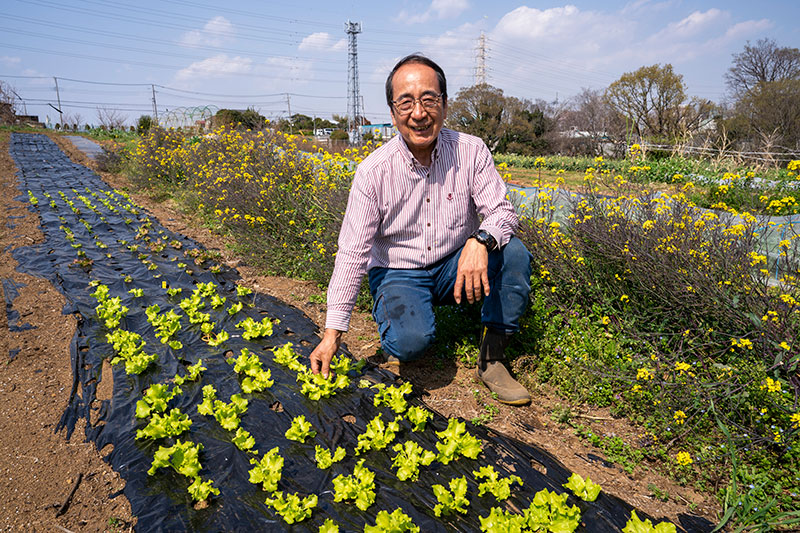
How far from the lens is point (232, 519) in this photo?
1.81 meters

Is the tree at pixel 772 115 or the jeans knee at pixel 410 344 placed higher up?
the tree at pixel 772 115

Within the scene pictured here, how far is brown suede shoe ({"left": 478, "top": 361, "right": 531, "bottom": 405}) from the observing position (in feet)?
8.60

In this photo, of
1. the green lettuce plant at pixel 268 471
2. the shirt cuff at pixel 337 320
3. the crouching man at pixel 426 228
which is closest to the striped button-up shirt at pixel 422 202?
the crouching man at pixel 426 228

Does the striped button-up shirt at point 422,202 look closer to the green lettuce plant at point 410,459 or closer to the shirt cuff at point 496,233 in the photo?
the shirt cuff at point 496,233

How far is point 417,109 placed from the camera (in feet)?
7.74

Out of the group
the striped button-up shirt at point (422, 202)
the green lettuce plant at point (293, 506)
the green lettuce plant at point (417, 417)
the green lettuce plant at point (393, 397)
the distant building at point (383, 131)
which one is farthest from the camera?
the distant building at point (383, 131)

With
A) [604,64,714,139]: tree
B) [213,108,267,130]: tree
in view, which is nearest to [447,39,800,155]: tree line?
[604,64,714,139]: tree

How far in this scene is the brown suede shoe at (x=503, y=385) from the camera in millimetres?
2621

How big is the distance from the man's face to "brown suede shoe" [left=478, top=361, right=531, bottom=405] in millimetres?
1296

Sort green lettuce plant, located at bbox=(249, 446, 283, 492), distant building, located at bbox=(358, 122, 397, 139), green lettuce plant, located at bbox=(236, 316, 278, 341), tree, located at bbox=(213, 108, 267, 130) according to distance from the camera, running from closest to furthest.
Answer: green lettuce plant, located at bbox=(249, 446, 283, 492) < green lettuce plant, located at bbox=(236, 316, 278, 341) < distant building, located at bbox=(358, 122, 397, 139) < tree, located at bbox=(213, 108, 267, 130)

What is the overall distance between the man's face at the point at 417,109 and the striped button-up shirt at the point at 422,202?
131mm

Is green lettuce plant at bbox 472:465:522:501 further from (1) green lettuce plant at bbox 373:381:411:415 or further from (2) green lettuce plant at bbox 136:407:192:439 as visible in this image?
(2) green lettuce plant at bbox 136:407:192:439

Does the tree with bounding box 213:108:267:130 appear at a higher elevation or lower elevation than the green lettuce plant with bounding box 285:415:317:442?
higher

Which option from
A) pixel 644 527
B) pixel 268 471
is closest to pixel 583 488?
pixel 644 527
